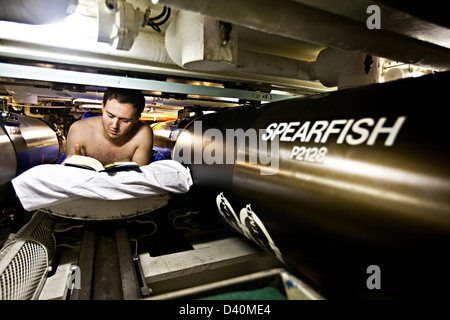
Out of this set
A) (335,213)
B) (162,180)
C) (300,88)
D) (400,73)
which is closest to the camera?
(335,213)

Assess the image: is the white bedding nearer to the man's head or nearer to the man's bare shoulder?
the man's head

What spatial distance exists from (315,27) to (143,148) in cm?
180

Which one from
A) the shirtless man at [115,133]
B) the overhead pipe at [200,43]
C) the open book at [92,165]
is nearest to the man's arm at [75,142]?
the shirtless man at [115,133]

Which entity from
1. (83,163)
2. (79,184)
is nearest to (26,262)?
(79,184)

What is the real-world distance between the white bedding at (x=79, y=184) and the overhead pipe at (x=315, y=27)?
1076mm

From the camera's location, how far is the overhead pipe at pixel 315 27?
947 millimetres

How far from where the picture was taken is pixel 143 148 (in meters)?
2.41

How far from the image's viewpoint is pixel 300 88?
2.81 m

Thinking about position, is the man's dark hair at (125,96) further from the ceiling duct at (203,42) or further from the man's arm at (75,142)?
the ceiling duct at (203,42)

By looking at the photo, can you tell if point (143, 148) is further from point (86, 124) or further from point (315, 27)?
point (315, 27)

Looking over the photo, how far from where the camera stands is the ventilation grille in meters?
1.17
